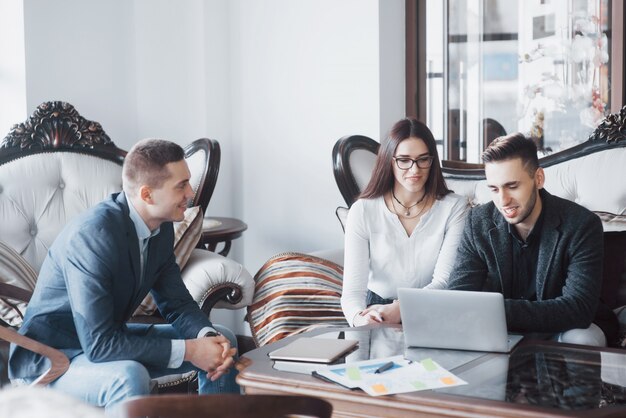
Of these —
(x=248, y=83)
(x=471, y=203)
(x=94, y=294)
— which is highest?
(x=248, y=83)

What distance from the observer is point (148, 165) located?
2455 millimetres

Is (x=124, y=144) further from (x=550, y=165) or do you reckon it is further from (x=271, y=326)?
(x=550, y=165)

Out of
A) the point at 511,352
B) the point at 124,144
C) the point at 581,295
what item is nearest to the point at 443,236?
the point at 581,295

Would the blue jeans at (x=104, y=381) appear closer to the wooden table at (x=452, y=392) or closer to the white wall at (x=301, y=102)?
the wooden table at (x=452, y=392)

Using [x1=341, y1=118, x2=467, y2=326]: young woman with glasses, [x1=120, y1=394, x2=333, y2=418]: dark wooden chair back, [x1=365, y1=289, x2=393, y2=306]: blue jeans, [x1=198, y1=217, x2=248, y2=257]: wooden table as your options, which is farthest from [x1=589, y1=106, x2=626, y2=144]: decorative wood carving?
[x1=120, y1=394, x2=333, y2=418]: dark wooden chair back

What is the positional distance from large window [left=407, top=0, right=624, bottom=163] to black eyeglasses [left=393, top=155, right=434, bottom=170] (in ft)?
4.14

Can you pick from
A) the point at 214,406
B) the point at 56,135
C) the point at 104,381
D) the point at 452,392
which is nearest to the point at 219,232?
the point at 56,135

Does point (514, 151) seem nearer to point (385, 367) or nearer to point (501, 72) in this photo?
point (385, 367)

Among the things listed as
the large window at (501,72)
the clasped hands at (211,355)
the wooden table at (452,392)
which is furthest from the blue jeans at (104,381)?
the large window at (501,72)

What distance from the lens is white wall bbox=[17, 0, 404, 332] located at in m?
3.98

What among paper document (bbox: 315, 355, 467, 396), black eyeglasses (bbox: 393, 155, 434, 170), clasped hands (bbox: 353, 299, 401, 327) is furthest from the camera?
black eyeglasses (bbox: 393, 155, 434, 170)

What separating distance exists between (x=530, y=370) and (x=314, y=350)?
0.50 metres

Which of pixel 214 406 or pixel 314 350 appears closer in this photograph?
pixel 214 406

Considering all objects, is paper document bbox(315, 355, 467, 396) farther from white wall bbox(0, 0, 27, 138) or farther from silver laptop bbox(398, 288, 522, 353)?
white wall bbox(0, 0, 27, 138)
